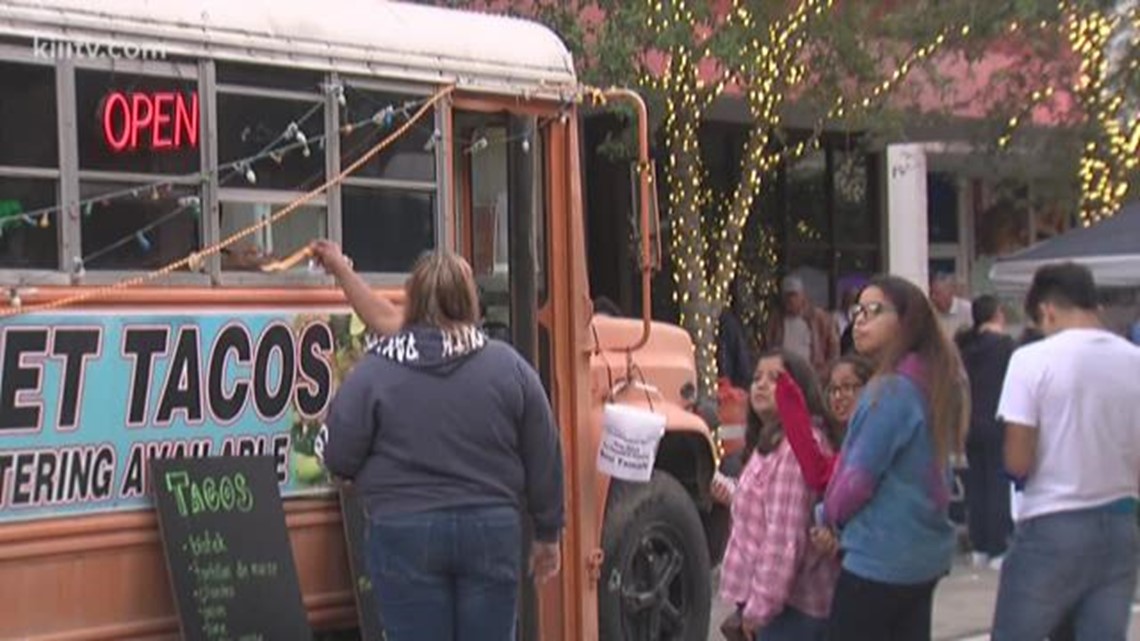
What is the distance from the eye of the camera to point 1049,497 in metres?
5.88

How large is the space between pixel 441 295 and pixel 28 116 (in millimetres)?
1503

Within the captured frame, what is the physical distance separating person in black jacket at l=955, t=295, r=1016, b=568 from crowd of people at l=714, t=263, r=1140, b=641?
246 inches

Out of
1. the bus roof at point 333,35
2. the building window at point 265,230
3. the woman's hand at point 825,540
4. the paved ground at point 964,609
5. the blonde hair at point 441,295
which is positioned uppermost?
the bus roof at point 333,35

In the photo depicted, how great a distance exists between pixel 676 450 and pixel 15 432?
3934 millimetres

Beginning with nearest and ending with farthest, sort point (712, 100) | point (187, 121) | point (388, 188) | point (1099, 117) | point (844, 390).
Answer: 1. point (844, 390)
2. point (187, 121)
3. point (388, 188)
4. point (712, 100)
5. point (1099, 117)

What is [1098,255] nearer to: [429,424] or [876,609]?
[876,609]

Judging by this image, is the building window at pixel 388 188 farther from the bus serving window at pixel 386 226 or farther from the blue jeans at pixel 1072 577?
the blue jeans at pixel 1072 577

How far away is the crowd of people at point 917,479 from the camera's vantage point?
215 inches

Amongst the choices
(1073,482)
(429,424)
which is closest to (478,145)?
(429,424)

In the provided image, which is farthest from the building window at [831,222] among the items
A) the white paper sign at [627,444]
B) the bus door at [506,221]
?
the bus door at [506,221]

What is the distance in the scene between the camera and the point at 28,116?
5.93m

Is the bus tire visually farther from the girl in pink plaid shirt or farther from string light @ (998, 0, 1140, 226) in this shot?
string light @ (998, 0, 1140, 226)

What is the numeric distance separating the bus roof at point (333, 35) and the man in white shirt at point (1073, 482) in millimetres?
2580

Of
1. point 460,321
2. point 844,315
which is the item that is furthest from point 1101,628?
point 844,315
